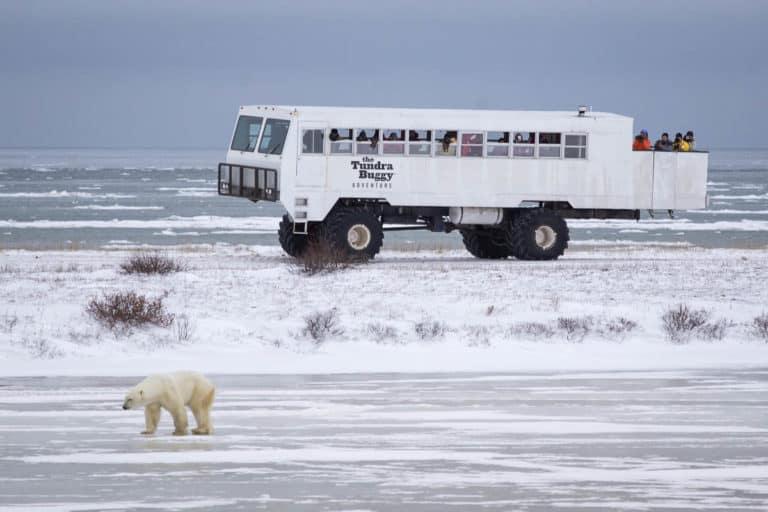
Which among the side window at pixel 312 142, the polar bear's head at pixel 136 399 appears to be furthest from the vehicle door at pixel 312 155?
the polar bear's head at pixel 136 399

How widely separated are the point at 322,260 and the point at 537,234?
5.90 m

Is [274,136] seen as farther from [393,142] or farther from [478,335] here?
[478,335]

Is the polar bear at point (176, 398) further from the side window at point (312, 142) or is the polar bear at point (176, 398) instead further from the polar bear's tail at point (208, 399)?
the side window at point (312, 142)

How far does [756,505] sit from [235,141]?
20817 mm

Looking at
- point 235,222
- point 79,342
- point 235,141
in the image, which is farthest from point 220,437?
point 235,222

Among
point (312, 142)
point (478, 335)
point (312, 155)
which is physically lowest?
point (478, 335)

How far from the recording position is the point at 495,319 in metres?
19.2

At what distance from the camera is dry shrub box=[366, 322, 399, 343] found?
1781 centimetres

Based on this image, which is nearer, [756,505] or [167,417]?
[756,505]

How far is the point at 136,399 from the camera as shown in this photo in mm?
10852

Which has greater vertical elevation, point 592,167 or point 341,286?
point 592,167

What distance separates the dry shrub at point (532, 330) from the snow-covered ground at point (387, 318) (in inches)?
1.0

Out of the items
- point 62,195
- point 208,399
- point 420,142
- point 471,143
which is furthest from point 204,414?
point 62,195

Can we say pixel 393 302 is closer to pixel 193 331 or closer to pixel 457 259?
pixel 193 331
